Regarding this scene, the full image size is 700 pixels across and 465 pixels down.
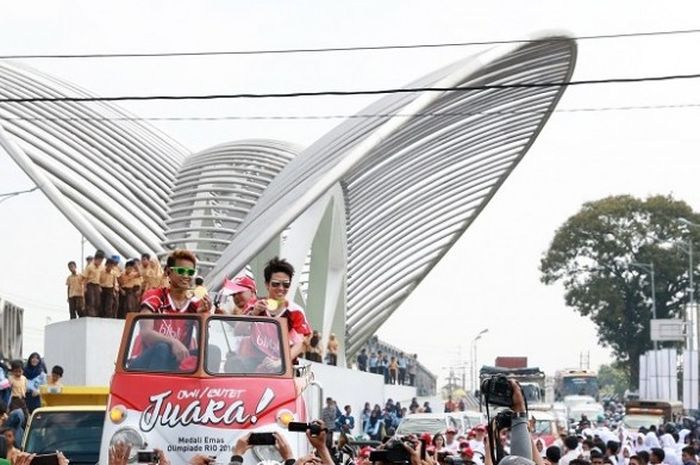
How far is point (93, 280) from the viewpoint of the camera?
28.0 m

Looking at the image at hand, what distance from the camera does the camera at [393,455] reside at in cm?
784

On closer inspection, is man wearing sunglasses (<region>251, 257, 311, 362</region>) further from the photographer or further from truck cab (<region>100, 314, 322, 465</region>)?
the photographer

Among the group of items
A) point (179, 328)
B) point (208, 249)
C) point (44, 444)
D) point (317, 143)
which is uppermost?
point (317, 143)

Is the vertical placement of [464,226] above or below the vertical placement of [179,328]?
above

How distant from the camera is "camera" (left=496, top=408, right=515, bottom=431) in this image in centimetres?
723

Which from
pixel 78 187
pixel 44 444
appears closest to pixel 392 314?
pixel 78 187

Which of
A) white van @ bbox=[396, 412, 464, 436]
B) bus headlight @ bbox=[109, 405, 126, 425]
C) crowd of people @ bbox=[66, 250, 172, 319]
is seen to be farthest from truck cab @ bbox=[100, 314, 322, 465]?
white van @ bbox=[396, 412, 464, 436]

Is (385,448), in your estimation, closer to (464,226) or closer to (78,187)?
(78,187)

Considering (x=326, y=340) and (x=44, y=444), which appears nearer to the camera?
(x=44, y=444)

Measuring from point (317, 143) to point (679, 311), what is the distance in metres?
42.8

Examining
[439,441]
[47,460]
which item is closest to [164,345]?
[47,460]

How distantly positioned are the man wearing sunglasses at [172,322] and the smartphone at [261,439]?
1.36 m

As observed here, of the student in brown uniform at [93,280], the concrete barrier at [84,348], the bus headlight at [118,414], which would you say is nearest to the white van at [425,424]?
the concrete barrier at [84,348]

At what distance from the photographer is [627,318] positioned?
82.4 meters
